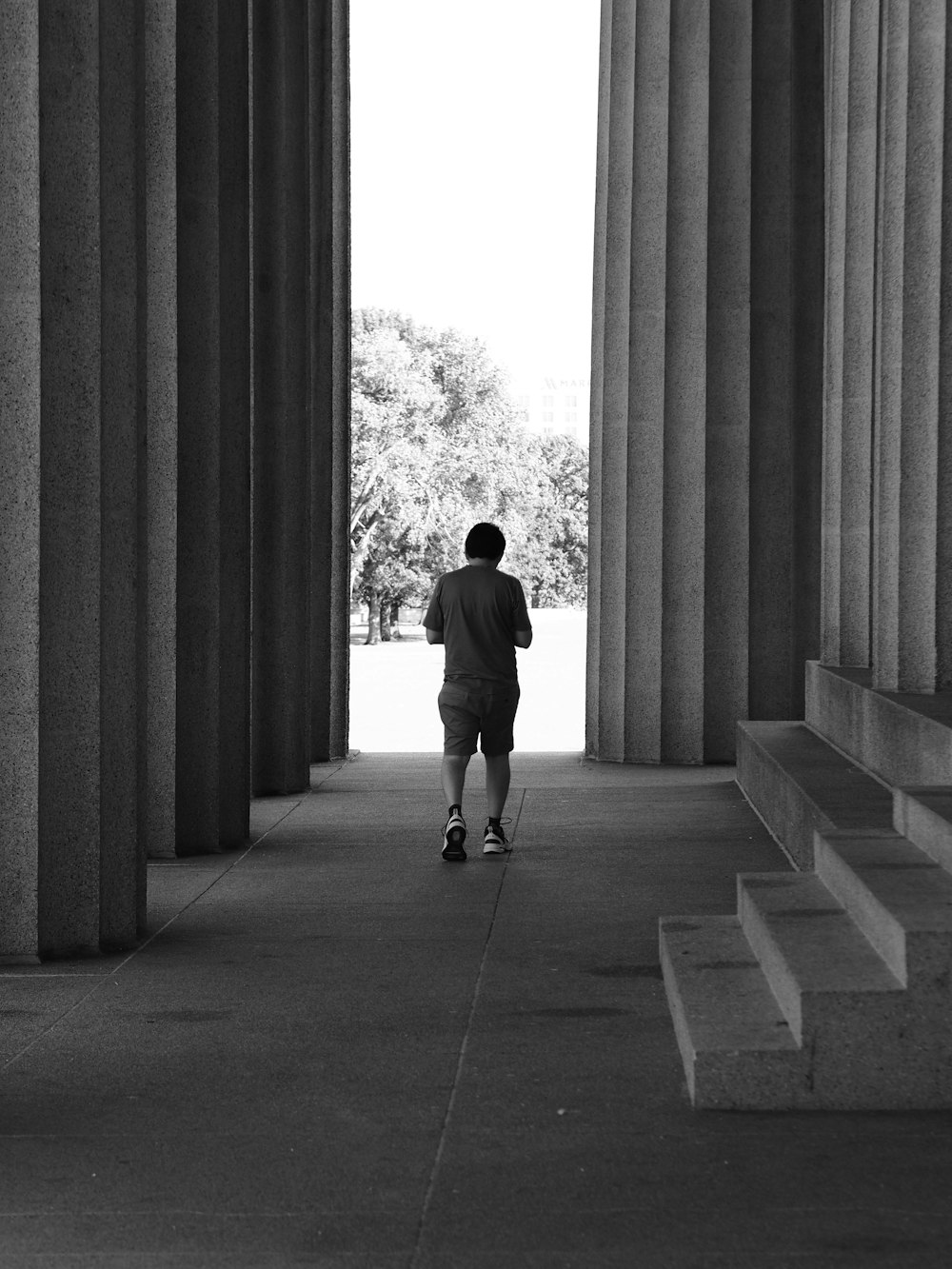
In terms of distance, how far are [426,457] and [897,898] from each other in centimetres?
6178

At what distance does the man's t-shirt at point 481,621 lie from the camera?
11773mm

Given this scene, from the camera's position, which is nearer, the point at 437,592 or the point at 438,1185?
the point at 438,1185

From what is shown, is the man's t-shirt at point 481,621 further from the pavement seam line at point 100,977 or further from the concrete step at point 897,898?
the concrete step at point 897,898

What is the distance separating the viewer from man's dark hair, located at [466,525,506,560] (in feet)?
38.6

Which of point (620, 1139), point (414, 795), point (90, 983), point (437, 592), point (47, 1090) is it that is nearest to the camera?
point (620, 1139)

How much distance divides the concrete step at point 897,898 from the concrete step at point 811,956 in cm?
6

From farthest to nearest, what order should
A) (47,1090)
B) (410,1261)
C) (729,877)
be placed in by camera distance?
(729,877) → (47,1090) → (410,1261)

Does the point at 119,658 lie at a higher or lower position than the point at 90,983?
higher

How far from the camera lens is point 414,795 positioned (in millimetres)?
15625

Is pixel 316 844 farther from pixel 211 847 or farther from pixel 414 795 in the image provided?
pixel 414 795

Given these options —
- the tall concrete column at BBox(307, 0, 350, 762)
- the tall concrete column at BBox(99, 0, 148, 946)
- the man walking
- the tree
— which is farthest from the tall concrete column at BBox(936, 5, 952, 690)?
the tree

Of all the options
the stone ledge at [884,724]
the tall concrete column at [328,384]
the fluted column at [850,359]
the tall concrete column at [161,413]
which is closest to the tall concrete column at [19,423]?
the tall concrete column at [161,413]

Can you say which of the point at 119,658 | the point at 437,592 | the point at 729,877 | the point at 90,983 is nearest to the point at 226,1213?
the point at 90,983

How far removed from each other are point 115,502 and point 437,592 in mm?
3566
